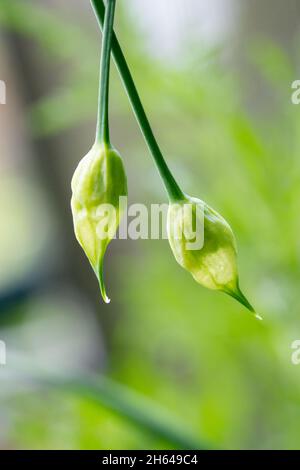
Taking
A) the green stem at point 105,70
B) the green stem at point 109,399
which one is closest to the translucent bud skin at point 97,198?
the green stem at point 105,70

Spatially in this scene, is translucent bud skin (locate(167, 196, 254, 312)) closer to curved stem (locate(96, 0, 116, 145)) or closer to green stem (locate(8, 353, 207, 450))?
curved stem (locate(96, 0, 116, 145))

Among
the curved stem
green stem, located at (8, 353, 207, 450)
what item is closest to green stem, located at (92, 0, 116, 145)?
the curved stem

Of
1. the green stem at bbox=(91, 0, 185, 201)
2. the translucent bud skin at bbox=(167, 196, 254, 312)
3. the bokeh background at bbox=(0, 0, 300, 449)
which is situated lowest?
the translucent bud skin at bbox=(167, 196, 254, 312)

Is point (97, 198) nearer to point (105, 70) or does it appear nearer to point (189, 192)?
point (105, 70)

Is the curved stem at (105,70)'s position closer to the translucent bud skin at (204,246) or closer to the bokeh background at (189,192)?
the translucent bud skin at (204,246)

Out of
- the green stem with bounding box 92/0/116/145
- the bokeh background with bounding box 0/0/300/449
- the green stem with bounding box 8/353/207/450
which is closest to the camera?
the green stem with bounding box 92/0/116/145
